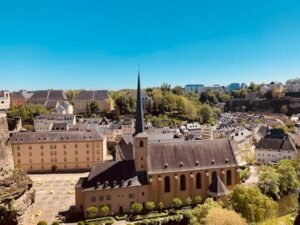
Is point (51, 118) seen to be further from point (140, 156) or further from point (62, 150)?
point (140, 156)

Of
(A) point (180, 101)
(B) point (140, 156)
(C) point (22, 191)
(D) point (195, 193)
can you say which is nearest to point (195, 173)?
(D) point (195, 193)

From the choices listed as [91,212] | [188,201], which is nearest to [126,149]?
[188,201]

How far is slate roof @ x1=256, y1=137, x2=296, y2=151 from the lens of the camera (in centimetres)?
7603

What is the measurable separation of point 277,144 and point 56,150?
167 feet

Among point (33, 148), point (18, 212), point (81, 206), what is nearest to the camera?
point (18, 212)

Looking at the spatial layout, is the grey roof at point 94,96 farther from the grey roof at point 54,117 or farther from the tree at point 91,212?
the tree at point 91,212

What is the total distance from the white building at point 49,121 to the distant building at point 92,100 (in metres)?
29.9

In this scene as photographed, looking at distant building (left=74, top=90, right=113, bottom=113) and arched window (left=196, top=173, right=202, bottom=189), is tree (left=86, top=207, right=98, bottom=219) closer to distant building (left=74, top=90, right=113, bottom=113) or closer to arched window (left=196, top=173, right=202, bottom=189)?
arched window (left=196, top=173, right=202, bottom=189)

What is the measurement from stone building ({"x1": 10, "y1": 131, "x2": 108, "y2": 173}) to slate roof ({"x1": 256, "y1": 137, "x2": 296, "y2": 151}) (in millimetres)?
38362

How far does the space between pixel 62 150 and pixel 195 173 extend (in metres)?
35.4

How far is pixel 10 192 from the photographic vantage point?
20.9 meters

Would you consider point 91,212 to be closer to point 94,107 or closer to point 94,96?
point 94,107

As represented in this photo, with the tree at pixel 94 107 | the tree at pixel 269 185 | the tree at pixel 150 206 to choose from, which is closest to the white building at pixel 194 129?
the tree at pixel 94 107

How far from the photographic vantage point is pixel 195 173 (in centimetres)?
5034
